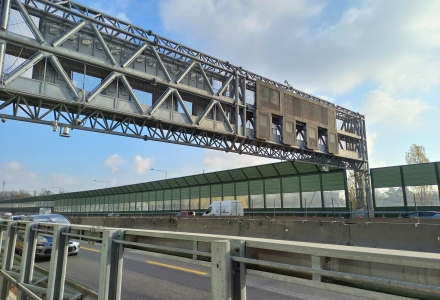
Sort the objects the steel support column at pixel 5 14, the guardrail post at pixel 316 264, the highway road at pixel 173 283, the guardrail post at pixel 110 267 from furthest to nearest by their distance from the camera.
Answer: the steel support column at pixel 5 14, the highway road at pixel 173 283, the guardrail post at pixel 110 267, the guardrail post at pixel 316 264

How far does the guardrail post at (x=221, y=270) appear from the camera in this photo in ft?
7.52

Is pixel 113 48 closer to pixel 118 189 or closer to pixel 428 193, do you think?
pixel 428 193

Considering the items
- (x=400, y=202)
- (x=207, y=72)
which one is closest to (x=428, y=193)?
(x=400, y=202)

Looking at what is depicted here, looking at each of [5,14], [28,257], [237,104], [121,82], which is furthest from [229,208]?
[28,257]

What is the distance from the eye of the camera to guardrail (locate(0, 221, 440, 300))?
158 centimetres

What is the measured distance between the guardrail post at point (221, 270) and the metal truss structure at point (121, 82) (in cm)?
1773

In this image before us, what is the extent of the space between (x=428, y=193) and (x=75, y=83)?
3080 centimetres

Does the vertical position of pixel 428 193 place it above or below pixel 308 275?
above

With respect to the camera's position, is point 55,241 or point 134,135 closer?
point 55,241

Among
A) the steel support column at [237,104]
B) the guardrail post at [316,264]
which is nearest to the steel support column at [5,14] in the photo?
the steel support column at [237,104]

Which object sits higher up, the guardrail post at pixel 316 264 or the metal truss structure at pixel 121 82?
the metal truss structure at pixel 121 82

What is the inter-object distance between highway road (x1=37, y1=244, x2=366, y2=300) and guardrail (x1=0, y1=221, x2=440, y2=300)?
1931 millimetres

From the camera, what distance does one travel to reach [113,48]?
20734 mm

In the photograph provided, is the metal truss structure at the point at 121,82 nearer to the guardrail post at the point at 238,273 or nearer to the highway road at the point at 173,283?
the highway road at the point at 173,283
